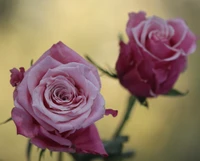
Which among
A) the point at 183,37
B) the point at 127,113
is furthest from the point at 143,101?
the point at 183,37

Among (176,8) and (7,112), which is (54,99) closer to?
(7,112)

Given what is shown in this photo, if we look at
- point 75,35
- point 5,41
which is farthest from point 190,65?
point 5,41

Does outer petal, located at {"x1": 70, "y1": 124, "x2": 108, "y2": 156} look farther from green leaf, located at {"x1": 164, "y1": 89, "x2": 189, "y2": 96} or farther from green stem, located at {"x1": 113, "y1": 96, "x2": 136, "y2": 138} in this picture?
green leaf, located at {"x1": 164, "y1": 89, "x2": 189, "y2": 96}

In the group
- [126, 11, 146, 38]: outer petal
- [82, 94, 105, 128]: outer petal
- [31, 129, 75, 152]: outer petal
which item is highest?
[126, 11, 146, 38]: outer petal

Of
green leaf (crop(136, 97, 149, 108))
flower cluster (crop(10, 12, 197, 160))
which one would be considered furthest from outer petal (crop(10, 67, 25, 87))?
green leaf (crop(136, 97, 149, 108))

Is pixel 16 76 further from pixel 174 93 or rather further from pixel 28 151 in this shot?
pixel 174 93
